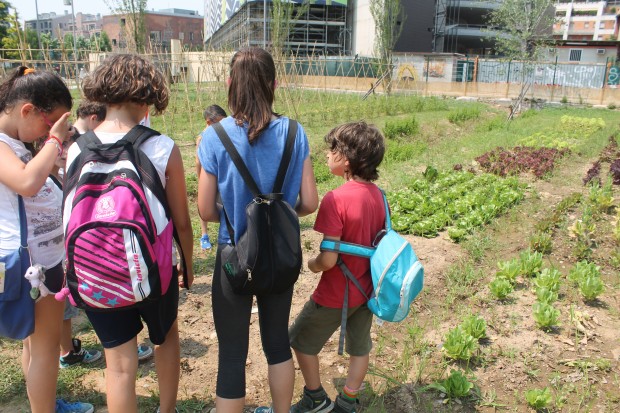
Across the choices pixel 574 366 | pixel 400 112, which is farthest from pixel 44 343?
pixel 400 112

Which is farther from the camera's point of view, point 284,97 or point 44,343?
point 284,97

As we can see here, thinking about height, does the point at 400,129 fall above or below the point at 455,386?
above

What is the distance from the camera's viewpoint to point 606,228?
5531 mm

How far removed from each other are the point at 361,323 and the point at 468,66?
32615 millimetres

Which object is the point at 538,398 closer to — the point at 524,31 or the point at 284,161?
the point at 284,161

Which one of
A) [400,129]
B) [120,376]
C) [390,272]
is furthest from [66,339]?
[400,129]

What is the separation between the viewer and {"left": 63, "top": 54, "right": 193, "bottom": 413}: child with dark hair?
201 centimetres

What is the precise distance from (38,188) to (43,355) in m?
0.84

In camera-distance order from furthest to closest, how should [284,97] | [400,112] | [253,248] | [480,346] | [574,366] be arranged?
[400,112] < [284,97] < [480,346] < [574,366] < [253,248]

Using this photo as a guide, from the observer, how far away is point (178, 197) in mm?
2172

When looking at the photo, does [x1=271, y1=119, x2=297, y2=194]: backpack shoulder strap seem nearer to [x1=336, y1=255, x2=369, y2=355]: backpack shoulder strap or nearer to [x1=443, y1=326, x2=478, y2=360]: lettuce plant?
[x1=336, y1=255, x2=369, y2=355]: backpack shoulder strap

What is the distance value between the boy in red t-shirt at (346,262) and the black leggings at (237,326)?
1.16 feet

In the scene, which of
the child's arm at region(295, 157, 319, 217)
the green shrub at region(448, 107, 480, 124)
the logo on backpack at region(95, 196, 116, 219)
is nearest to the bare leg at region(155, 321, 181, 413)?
the logo on backpack at region(95, 196, 116, 219)

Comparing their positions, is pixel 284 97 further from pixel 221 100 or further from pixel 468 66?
pixel 468 66
